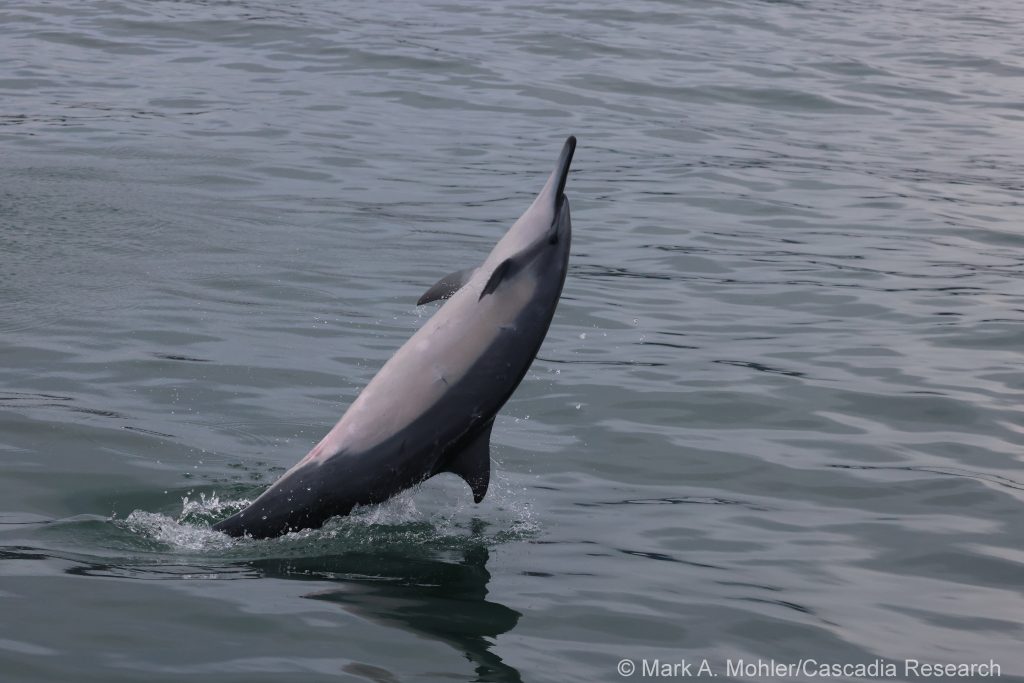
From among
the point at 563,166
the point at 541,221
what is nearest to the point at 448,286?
the point at 541,221

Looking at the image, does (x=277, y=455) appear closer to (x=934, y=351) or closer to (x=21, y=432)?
(x=21, y=432)

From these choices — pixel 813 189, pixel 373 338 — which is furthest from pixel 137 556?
pixel 813 189

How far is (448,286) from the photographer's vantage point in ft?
23.6

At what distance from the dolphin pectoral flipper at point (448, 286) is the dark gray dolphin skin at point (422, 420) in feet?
0.53

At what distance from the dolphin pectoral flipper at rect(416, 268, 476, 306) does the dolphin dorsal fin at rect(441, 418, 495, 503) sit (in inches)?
26.4

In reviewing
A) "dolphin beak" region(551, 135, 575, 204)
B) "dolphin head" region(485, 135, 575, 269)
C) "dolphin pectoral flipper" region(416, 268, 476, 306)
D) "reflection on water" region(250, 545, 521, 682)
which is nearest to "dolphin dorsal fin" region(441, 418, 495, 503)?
"reflection on water" region(250, 545, 521, 682)

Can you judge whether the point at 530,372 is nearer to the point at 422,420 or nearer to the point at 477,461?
the point at 477,461

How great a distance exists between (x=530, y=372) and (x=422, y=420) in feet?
11.6

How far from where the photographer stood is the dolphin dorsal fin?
6949 millimetres

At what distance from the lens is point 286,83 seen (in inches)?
811

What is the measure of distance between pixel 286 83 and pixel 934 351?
39.1ft

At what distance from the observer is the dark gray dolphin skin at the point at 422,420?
22.5ft

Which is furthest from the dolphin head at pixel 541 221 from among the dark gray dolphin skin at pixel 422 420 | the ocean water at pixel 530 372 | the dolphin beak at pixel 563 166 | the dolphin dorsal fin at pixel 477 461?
the ocean water at pixel 530 372

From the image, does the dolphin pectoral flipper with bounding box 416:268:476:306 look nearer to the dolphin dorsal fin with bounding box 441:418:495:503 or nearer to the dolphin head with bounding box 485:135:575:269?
the dolphin head with bounding box 485:135:575:269
